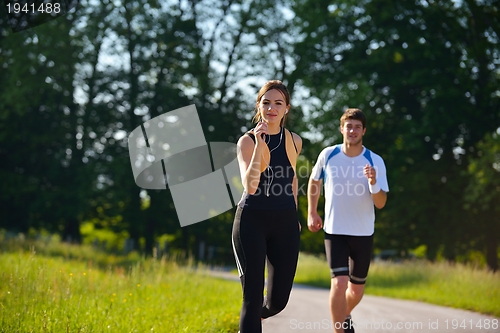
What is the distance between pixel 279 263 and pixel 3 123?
29.4 m

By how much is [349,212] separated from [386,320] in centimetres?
322

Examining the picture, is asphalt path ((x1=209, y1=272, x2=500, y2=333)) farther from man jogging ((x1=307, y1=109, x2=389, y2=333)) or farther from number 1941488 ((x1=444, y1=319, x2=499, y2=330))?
man jogging ((x1=307, y1=109, x2=389, y2=333))

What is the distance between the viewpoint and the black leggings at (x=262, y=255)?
4.50 metres

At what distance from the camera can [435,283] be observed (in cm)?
1492

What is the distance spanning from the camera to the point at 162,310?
7.88 m

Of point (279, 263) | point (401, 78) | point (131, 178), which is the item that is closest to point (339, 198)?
point (279, 263)

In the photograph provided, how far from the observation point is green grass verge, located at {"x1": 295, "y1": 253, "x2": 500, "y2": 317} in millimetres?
11609

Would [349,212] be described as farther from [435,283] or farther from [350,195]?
[435,283]

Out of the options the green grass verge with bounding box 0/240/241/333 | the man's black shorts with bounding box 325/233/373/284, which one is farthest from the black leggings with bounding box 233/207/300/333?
the green grass verge with bounding box 0/240/241/333

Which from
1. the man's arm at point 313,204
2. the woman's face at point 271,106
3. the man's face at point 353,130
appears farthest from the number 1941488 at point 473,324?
the woman's face at point 271,106

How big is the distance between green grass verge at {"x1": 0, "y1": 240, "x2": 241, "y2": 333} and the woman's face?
2.48m

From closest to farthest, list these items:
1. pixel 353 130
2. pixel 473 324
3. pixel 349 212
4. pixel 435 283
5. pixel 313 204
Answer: pixel 349 212, pixel 353 130, pixel 313 204, pixel 473 324, pixel 435 283

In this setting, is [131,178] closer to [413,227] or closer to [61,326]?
[413,227]

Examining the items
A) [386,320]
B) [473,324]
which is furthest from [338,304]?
[473,324]
